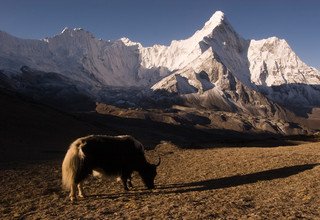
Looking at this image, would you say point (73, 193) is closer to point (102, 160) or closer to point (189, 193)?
point (102, 160)

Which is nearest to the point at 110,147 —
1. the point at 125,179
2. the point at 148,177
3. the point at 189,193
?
the point at 125,179

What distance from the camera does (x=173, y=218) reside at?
13.1 m

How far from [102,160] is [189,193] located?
11.8 ft

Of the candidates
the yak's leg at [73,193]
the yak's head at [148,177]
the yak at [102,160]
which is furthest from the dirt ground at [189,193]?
the yak at [102,160]

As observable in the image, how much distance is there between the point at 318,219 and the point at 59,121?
84123 mm

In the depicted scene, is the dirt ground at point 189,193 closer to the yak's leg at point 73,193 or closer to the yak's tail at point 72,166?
the yak's leg at point 73,193

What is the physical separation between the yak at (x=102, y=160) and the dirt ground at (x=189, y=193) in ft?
2.14

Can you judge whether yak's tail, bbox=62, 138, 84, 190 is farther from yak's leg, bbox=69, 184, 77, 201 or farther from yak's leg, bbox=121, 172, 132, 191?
yak's leg, bbox=121, 172, 132, 191

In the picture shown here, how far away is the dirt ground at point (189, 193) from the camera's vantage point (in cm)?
1393

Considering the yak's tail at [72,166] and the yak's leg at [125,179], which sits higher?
the yak's tail at [72,166]

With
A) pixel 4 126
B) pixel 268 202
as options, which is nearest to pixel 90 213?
pixel 268 202

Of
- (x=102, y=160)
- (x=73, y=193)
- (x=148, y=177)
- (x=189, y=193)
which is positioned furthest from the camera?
(x=148, y=177)

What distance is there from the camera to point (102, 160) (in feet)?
58.8

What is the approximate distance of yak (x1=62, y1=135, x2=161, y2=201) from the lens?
55.4 ft
